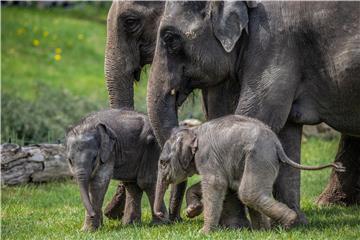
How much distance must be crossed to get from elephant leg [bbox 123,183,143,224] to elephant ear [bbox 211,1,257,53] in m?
1.70

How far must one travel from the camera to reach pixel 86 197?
8.26 m

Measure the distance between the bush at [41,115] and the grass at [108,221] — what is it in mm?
A: 1908

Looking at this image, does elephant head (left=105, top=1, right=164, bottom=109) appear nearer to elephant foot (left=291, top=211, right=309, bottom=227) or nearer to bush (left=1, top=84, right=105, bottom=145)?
elephant foot (left=291, top=211, right=309, bottom=227)

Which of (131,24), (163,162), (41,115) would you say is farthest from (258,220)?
(41,115)

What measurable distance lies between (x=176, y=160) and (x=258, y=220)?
85 cm

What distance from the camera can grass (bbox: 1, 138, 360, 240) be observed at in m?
7.86

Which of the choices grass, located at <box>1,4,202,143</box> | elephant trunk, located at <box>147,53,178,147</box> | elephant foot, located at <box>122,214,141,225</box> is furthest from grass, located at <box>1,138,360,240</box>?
grass, located at <box>1,4,202,143</box>

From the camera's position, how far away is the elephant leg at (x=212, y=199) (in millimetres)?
7848

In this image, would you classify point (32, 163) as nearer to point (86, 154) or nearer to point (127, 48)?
point (127, 48)

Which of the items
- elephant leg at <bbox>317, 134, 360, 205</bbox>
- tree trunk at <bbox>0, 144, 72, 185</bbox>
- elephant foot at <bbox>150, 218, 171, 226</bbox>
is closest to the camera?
elephant foot at <bbox>150, 218, 171, 226</bbox>

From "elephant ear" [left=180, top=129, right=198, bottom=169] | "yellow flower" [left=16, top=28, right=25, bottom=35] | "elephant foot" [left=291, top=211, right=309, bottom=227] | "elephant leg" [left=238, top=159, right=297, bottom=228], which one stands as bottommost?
"elephant foot" [left=291, top=211, right=309, bottom=227]

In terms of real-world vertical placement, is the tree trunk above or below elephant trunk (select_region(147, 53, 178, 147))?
below

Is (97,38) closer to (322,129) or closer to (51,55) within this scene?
(51,55)

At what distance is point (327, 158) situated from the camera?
44.2 ft
